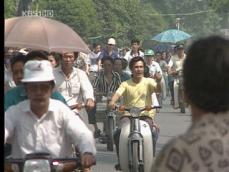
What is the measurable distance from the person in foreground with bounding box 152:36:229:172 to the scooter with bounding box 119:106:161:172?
6514 millimetres

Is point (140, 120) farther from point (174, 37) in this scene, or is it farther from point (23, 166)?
point (174, 37)

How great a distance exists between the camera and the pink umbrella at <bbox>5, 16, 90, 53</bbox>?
9484 mm

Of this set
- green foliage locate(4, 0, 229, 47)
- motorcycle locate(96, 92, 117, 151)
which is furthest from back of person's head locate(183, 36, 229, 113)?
green foliage locate(4, 0, 229, 47)

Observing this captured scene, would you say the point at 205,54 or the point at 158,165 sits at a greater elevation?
the point at 205,54

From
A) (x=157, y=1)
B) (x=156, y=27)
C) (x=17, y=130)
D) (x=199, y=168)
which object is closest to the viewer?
(x=199, y=168)

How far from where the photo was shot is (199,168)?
3.55 meters

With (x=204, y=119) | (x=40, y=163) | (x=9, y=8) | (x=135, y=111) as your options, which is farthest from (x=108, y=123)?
(x=9, y=8)

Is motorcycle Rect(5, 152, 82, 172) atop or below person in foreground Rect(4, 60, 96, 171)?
below

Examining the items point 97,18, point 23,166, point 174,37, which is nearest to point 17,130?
point 23,166

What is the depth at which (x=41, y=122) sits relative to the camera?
18.6 ft

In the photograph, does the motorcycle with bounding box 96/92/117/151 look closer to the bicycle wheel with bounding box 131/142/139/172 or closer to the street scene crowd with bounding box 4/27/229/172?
the street scene crowd with bounding box 4/27/229/172

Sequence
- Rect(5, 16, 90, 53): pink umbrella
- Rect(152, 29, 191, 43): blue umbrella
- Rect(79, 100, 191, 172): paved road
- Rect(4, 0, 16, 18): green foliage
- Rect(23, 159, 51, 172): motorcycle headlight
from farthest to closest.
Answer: Rect(152, 29, 191, 43): blue umbrella, Rect(4, 0, 16, 18): green foliage, Rect(79, 100, 191, 172): paved road, Rect(5, 16, 90, 53): pink umbrella, Rect(23, 159, 51, 172): motorcycle headlight

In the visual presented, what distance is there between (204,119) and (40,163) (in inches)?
66.7

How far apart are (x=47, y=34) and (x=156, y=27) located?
109 meters
